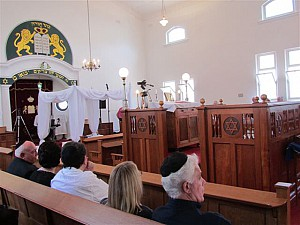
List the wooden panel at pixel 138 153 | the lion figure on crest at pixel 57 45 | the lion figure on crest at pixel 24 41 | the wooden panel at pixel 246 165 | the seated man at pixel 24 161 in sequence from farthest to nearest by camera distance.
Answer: the lion figure on crest at pixel 57 45 → the lion figure on crest at pixel 24 41 → the wooden panel at pixel 138 153 → the wooden panel at pixel 246 165 → the seated man at pixel 24 161

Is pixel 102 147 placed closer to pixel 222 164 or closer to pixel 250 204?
pixel 222 164

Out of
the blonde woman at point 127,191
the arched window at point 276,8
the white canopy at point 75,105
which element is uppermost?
the arched window at point 276,8

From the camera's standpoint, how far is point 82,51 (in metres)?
9.81

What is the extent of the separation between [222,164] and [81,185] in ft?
5.88

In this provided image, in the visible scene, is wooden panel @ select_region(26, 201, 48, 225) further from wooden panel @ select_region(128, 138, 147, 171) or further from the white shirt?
wooden panel @ select_region(128, 138, 147, 171)

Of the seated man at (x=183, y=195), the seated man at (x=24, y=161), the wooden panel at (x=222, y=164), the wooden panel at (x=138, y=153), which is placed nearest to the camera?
the seated man at (x=183, y=195)

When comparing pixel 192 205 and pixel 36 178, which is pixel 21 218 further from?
pixel 192 205

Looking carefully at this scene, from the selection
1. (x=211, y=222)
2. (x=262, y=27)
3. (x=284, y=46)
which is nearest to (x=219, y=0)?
(x=262, y=27)

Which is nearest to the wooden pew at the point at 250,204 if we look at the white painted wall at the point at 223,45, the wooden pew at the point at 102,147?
the wooden pew at the point at 102,147

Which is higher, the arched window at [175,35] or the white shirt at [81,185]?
the arched window at [175,35]

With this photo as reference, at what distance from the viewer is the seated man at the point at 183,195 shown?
1.27 metres

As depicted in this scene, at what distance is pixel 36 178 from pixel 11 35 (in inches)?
273

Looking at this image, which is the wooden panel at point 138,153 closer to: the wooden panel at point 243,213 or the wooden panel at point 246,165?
the wooden panel at point 246,165

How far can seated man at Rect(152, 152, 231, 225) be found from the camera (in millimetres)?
1272
